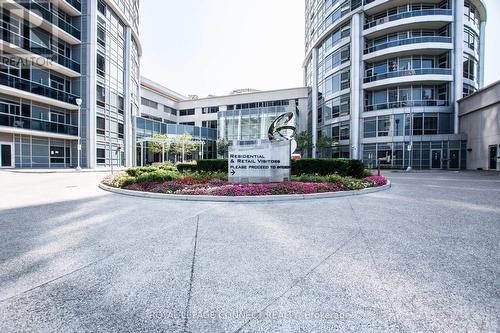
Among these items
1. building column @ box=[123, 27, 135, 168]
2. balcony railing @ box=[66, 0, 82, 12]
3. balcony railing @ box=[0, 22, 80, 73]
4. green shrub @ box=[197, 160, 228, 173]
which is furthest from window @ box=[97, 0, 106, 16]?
green shrub @ box=[197, 160, 228, 173]

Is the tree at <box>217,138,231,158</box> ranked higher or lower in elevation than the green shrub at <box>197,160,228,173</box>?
higher

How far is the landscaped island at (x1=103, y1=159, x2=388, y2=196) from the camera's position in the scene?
32.0ft

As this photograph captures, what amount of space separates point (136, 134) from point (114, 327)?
41120 millimetres

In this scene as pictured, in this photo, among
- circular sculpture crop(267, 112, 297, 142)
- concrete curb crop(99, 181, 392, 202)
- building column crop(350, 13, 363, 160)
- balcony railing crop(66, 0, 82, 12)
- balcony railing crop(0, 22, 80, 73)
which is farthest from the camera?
building column crop(350, 13, 363, 160)

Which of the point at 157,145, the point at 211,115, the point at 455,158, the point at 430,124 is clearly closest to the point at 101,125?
the point at 157,145

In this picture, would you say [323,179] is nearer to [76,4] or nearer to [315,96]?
[315,96]

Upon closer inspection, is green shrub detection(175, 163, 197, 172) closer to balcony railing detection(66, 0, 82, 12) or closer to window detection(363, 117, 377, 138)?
balcony railing detection(66, 0, 82, 12)

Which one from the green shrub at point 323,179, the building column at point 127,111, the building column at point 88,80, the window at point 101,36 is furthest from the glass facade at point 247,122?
the green shrub at point 323,179

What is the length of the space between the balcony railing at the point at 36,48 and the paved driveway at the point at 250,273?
28.1 metres

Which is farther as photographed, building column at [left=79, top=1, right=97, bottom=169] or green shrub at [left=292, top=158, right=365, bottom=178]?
building column at [left=79, top=1, right=97, bottom=169]

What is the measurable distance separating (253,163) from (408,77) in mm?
30040

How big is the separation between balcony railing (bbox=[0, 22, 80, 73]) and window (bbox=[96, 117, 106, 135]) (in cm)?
616

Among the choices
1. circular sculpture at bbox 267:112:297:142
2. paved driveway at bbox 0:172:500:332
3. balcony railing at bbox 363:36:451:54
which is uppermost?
balcony railing at bbox 363:36:451:54

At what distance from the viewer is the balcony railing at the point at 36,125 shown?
23.3 metres
